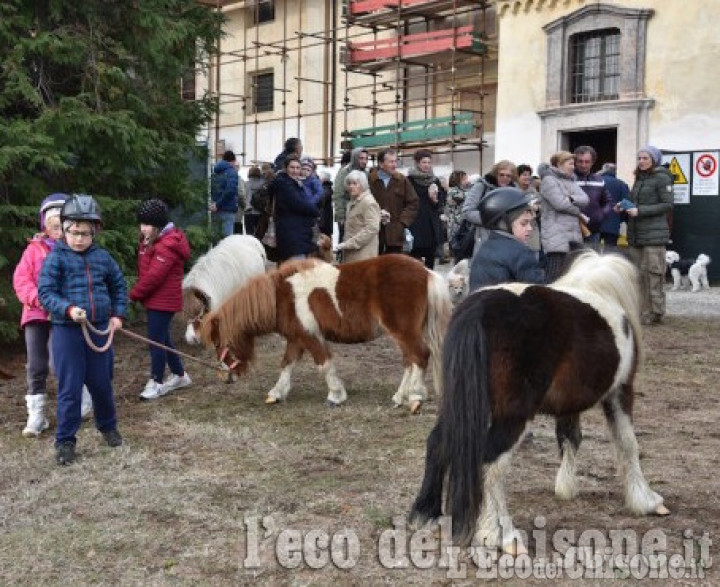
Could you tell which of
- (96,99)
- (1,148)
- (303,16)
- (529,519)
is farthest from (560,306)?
(303,16)

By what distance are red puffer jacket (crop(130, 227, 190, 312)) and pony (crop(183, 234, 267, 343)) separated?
12.8 inches

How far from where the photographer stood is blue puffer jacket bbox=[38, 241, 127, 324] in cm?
549

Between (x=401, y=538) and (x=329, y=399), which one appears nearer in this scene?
(x=401, y=538)

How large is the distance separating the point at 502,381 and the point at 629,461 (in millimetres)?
1049

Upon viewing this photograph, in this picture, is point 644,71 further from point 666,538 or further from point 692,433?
point 666,538

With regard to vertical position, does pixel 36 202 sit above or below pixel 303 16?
below

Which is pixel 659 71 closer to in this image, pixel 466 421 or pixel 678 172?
pixel 678 172

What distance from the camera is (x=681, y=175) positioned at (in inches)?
655

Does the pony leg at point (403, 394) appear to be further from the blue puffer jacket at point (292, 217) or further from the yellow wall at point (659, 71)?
the yellow wall at point (659, 71)

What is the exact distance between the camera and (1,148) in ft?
26.9

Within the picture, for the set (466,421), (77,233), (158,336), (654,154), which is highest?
(654,154)

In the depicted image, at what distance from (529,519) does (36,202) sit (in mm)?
6559

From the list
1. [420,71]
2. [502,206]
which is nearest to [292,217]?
[502,206]

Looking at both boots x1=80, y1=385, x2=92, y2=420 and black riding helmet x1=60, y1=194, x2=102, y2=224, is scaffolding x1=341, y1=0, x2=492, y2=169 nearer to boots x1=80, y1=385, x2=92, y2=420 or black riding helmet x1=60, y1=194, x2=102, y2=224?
boots x1=80, y1=385, x2=92, y2=420
